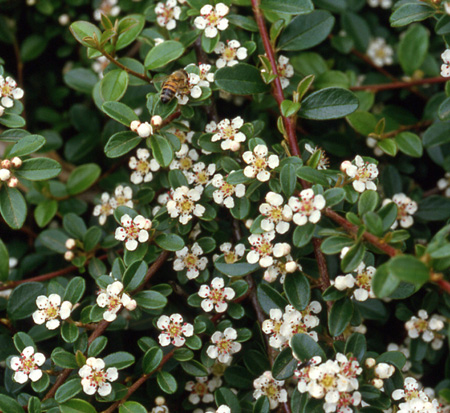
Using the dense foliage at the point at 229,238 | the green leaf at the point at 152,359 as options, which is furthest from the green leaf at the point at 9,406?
the green leaf at the point at 152,359

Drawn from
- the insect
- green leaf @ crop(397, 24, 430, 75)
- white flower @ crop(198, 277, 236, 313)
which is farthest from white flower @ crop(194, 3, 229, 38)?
green leaf @ crop(397, 24, 430, 75)

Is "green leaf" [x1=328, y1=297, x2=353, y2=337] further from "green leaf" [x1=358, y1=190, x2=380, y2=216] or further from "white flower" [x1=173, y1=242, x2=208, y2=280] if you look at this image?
"white flower" [x1=173, y1=242, x2=208, y2=280]

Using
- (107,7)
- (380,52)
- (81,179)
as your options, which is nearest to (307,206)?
(81,179)

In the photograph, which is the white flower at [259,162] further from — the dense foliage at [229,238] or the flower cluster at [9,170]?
the flower cluster at [9,170]

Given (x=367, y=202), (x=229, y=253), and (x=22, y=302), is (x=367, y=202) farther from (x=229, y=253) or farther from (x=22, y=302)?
(x=22, y=302)

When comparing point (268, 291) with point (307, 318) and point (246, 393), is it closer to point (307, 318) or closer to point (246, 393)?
point (307, 318)

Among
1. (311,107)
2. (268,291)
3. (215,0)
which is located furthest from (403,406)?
(215,0)
